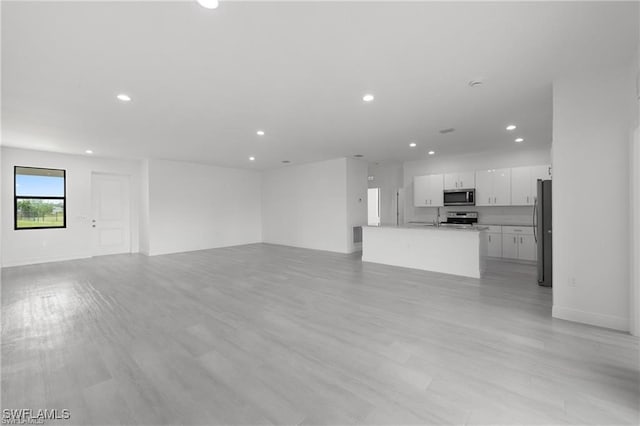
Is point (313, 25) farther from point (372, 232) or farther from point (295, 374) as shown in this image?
point (372, 232)

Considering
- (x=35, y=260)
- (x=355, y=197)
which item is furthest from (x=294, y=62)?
(x=35, y=260)

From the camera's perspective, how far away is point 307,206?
28.8ft

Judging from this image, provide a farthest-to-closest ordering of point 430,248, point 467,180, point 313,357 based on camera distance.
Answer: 1. point 467,180
2. point 430,248
3. point 313,357

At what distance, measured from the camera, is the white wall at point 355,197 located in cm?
775

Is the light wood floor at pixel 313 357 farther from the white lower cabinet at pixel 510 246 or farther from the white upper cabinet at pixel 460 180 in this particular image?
the white upper cabinet at pixel 460 180

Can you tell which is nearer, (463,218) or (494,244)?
(494,244)

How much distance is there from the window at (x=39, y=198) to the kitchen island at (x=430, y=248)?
7.96 meters

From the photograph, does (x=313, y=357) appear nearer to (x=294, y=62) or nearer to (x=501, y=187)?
(x=294, y=62)

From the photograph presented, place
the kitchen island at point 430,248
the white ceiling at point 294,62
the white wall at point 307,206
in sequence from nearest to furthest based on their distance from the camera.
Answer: the white ceiling at point 294,62 < the kitchen island at point 430,248 < the white wall at point 307,206

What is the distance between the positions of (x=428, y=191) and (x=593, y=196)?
4.96 meters

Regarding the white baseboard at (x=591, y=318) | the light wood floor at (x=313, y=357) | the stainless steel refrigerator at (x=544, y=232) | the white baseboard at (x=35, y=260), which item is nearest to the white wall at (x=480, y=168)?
the stainless steel refrigerator at (x=544, y=232)

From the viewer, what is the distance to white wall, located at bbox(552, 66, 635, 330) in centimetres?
281

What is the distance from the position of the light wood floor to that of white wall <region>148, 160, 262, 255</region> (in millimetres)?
3632

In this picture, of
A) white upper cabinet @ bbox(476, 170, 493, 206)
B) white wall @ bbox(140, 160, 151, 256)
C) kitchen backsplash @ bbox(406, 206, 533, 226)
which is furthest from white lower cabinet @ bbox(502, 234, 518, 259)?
white wall @ bbox(140, 160, 151, 256)
